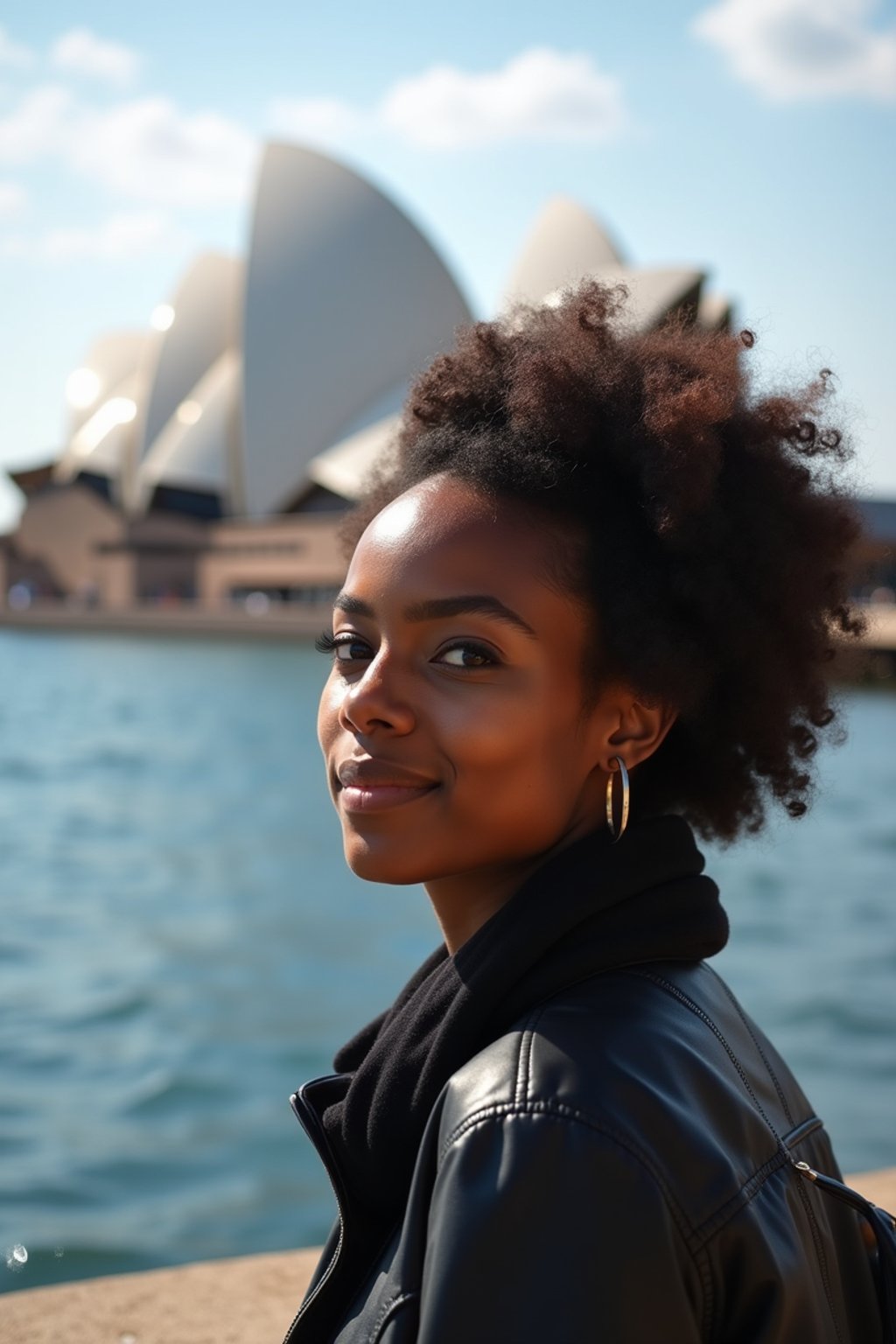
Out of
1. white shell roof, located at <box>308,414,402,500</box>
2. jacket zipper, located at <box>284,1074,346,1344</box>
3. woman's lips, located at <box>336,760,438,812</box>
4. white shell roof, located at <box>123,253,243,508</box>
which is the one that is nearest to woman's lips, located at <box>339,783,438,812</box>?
woman's lips, located at <box>336,760,438,812</box>

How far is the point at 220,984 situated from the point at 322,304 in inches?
1135

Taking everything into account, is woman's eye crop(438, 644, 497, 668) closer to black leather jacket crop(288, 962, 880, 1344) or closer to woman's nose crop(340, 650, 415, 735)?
woman's nose crop(340, 650, 415, 735)

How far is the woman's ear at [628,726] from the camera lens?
3.59 feet

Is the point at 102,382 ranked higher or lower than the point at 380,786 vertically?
lower

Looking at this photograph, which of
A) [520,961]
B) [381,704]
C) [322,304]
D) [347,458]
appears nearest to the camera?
[520,961]

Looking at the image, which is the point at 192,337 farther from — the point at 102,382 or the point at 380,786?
the point at 380,786

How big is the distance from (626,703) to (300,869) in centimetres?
726

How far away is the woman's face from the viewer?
1029 millimetres

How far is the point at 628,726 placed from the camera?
111cm

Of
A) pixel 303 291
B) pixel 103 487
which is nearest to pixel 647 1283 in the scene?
pixel 303 291

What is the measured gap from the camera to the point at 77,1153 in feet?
13.3

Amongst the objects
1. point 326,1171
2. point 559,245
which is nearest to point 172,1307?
point 326,1171

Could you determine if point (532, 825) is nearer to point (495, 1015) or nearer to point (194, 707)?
point (495, 1015)

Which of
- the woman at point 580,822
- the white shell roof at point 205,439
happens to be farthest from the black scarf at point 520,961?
the white shell roof at point 205,439
